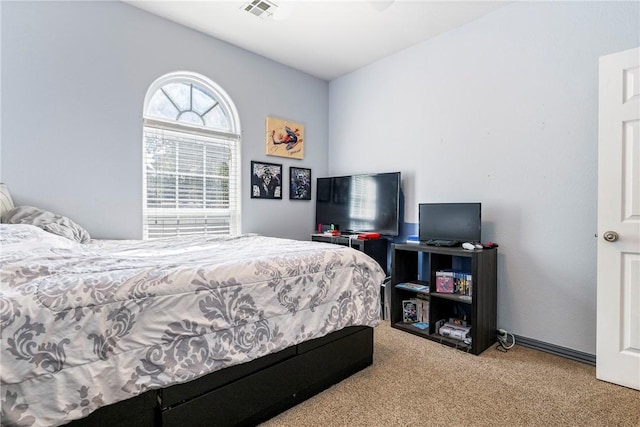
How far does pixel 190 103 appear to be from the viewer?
313 centimetres

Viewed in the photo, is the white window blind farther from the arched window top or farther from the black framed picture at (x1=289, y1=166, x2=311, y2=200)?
the black framed picture at (x1=289, y1=166, x2=311, y2=200)

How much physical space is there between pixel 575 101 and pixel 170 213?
11.1 feet

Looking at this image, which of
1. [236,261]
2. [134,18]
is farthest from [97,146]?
[236,261]

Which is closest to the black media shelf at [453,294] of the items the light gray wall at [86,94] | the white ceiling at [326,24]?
the white ceiling at [326,24]

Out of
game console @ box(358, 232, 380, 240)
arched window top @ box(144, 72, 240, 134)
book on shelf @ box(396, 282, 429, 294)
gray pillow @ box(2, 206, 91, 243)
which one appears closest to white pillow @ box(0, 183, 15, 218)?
gray pillow @ box(2, 206, 91, 243)

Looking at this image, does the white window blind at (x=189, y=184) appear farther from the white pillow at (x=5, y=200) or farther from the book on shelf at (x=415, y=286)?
the book on shelf at (x=415, y=286)

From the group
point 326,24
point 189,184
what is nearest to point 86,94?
point 189,184

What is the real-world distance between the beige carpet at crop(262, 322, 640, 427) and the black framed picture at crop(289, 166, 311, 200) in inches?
82.7

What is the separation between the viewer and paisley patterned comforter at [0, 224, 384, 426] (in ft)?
3.09

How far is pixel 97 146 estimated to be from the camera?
2.52m

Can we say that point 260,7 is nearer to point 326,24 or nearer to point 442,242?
point 326,24

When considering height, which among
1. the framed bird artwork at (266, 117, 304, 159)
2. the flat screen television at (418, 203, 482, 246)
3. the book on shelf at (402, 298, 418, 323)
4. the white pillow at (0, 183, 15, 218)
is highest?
the framed bird artwork at (266, 117, 304, 159)

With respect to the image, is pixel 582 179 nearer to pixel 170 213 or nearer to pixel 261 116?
pixel 261 116

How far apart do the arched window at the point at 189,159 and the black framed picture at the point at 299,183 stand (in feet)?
2.19
